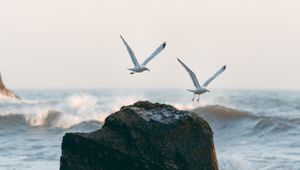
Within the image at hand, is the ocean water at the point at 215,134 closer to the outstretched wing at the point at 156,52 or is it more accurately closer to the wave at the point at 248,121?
the wave at the point at 248,121

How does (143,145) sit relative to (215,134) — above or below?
above

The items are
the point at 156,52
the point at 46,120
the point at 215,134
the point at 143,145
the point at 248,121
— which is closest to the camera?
the point at 143,145

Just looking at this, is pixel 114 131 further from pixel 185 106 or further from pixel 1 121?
pixel 185 106

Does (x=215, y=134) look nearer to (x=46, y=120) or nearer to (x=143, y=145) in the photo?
(x=46, y=120)

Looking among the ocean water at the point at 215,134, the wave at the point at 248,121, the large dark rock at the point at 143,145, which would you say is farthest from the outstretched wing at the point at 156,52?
the wave at the point at 248,121

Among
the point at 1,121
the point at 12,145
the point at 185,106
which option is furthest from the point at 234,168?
the point at 185,106

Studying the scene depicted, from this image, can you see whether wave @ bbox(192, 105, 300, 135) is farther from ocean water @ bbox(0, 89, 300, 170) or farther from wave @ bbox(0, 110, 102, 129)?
wave @ bbox(0, 110, 102, 129)

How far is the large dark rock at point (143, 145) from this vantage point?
36.0 feet

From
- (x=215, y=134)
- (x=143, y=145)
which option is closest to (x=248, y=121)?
(x=215, y=134)

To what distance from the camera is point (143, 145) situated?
10977 millimetres

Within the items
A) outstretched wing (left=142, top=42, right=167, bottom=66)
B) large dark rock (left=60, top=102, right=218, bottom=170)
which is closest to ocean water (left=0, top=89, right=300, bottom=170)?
outstretched wing (left=142, top=42, right=167, bottom=66)

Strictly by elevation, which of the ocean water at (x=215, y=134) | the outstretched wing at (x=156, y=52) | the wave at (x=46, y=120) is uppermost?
the outstretched wing at (x=156, y=52)

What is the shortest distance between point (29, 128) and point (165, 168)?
60.9ft

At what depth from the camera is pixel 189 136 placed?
36.9 ft
